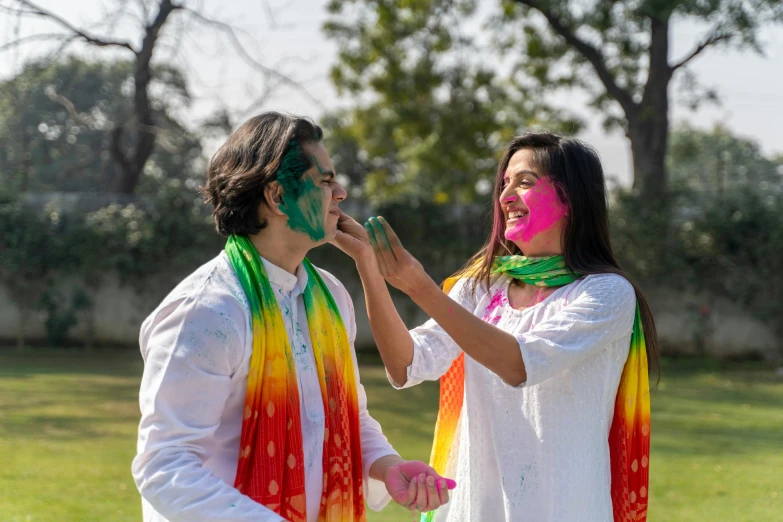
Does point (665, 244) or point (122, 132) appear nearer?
point (665, 244)

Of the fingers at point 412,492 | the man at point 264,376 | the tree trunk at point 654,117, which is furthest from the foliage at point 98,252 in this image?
the fingers at point 412,492

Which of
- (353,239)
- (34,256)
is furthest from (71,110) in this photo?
(353,239)

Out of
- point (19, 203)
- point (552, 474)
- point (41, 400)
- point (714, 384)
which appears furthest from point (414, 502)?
point (19, 203)

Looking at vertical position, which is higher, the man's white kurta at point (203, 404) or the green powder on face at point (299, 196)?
the green powder on face at point (299, 196)

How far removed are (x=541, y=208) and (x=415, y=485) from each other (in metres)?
0.95

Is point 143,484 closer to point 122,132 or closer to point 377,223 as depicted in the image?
point 377,223

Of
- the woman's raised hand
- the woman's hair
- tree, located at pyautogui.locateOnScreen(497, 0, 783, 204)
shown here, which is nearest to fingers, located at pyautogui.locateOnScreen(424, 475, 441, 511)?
the woman's raised hand

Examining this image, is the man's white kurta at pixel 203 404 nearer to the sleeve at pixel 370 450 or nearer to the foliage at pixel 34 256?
the sleeve at pixel 370 450

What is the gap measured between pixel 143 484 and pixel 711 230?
44.7 ft

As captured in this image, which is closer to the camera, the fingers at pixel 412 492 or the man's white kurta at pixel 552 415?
the fingers at pixel 412 492

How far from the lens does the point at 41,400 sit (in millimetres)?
9484

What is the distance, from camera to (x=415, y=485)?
7.52 feet

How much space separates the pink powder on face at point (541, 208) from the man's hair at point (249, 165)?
2.54 ft

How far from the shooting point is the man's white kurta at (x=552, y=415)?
2426 mm
